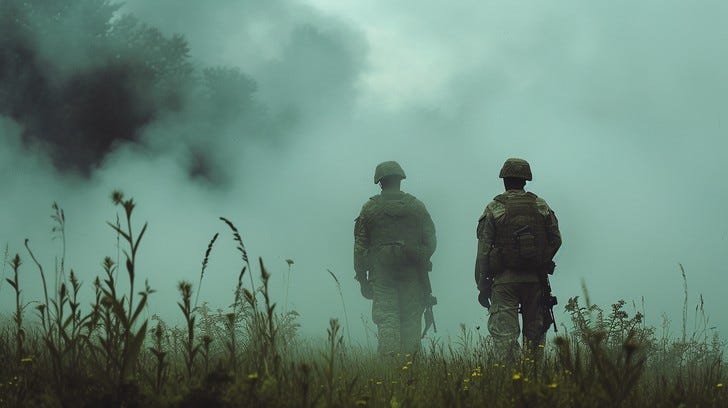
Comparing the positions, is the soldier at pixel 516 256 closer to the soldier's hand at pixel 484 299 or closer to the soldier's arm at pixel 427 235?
the soldier's hand at pixel 484 299

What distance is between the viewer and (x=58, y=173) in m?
22.4

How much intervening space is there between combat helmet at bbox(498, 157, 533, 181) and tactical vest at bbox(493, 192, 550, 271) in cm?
23

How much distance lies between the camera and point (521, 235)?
7.49 meters

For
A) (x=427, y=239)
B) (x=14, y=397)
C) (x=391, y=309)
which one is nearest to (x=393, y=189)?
(x=427, y=239)

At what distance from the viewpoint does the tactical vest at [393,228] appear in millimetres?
9427

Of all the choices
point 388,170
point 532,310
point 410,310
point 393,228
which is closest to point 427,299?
point 410,310

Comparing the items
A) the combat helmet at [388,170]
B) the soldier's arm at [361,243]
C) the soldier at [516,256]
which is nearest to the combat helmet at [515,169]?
the soldier at [516,256]

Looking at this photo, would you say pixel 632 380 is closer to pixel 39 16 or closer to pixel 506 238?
pixel 506 238

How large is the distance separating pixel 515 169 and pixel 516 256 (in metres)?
0.85

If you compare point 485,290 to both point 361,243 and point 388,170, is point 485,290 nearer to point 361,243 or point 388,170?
point 361,243

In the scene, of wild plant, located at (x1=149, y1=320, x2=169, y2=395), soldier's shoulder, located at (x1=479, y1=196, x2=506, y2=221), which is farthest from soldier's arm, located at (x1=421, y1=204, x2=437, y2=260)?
wild plant, located at (x1=149, y1=320, x2=169, y2=395)

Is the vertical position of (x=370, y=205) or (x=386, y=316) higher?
(x=370, y=205)

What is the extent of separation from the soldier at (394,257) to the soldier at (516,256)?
72.1 inches

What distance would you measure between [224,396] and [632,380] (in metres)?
1.09
